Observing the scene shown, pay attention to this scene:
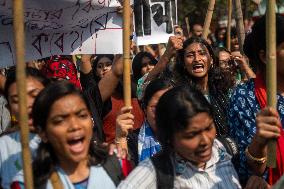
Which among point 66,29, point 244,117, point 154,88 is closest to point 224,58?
point 66,29

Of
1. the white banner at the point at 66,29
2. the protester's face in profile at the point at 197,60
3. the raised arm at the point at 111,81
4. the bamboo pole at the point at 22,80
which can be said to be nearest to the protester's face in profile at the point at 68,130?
the bamboo pole at the point at 22,80

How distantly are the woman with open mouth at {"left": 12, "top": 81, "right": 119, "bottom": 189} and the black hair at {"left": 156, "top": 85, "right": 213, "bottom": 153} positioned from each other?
0.80 ft

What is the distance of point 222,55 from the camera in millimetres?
5574

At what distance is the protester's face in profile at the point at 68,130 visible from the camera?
8.34 ft

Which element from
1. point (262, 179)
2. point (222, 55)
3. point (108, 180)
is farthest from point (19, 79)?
point (222, 55)

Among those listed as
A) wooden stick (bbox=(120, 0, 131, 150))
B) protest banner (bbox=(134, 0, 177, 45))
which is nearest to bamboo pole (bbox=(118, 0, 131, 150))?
wooden stick (bbox=(120, 0, 131, 150))

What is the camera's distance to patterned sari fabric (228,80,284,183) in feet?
9.48

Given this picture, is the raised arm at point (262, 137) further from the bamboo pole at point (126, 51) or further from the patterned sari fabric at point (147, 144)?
the patterned sari fabric at point (147, 144)

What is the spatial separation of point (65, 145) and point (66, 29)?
1.67m

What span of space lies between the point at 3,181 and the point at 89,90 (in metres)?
1.28

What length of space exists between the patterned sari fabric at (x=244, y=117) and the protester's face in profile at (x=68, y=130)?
0.69m

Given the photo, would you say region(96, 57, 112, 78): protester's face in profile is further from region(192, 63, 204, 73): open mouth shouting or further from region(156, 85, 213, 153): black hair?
region(156, 85, 213, 153): black hair

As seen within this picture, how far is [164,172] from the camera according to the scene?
2.58 meters

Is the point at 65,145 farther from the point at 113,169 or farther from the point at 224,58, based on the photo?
the point at 224,58
